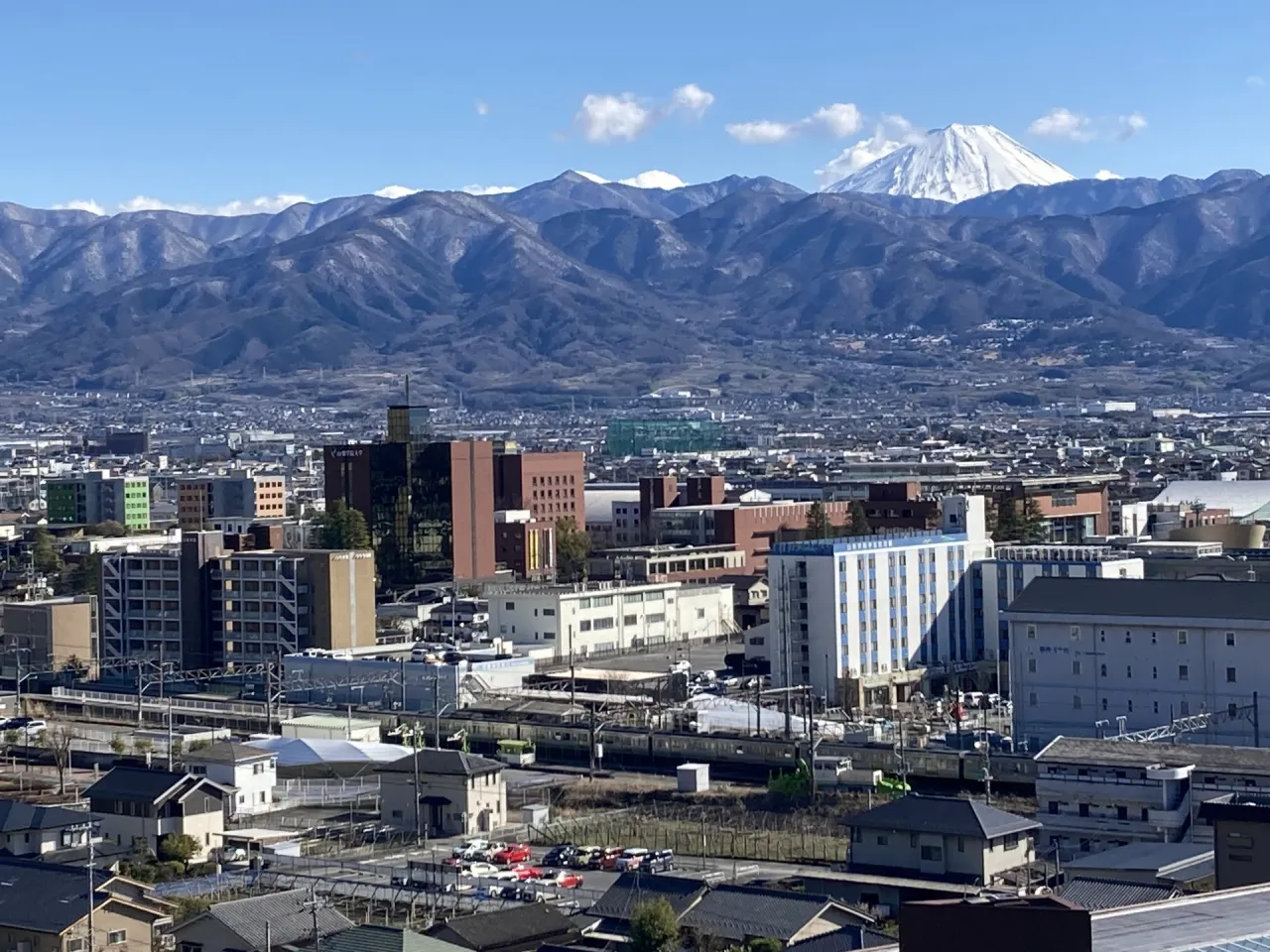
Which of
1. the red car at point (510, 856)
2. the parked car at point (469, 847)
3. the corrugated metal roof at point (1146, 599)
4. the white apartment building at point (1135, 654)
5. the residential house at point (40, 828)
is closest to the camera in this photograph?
the residential house at point (40, 828)

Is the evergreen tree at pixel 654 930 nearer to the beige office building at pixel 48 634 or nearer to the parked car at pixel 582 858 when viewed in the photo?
the parked car at pixel 582 858

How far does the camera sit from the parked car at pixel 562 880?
12811mm

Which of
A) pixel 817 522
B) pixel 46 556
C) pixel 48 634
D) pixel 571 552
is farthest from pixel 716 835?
pixel 46 556

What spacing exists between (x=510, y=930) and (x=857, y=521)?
20895 mm

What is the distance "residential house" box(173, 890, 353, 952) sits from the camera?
35.0 feet

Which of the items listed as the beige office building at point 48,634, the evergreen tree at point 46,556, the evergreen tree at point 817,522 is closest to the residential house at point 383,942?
the beige office building at point 48,634

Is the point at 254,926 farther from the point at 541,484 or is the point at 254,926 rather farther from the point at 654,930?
the point at 541,484

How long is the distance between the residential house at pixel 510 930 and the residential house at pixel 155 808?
3.73 metres

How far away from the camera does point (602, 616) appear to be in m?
25.9

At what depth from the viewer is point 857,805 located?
15.6 metres

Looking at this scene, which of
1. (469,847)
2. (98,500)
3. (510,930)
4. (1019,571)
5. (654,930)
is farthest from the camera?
(98,500)

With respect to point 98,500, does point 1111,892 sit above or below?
below

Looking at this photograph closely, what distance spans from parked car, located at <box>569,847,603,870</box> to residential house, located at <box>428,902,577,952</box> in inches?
95.0

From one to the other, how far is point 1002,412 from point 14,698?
82.7 m
